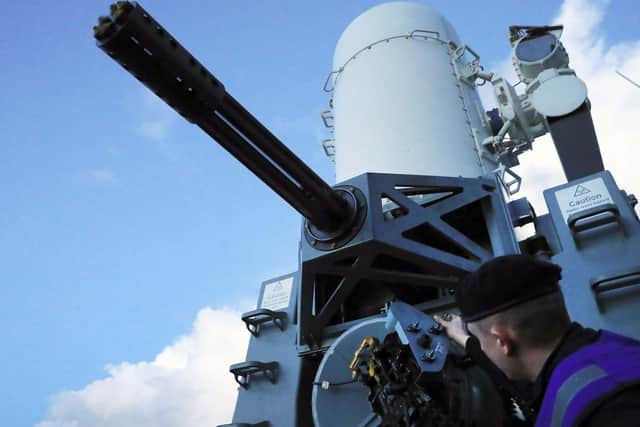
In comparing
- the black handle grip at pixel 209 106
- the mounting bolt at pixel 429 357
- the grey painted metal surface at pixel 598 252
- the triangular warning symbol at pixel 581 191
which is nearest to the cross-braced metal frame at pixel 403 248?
the black handle grip at pixel 209 106

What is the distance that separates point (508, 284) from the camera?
1.30 m

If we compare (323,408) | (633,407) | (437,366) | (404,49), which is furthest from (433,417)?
(404,49)

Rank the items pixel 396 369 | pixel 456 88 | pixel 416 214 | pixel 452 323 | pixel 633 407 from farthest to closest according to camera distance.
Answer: pixel 456 88
pixel 416 214
pixel 396 369
pixel 452 323
pixel 633 407

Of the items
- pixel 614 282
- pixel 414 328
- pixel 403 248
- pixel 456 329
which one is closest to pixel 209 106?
pixel 403 248

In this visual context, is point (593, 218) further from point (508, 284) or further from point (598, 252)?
point (508, 284)

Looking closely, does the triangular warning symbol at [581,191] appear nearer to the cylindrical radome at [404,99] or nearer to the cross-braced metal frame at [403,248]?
the cross-braced metal frame at [403,248]

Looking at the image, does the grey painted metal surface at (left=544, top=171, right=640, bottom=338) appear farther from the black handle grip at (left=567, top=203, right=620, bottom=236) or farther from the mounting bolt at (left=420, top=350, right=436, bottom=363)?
the mounting bolt at (left=420, top=350, right=436, bottom=363)

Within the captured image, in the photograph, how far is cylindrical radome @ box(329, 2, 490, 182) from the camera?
15.7ft

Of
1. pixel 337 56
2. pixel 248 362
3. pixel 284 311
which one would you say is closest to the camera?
pixel 248 362

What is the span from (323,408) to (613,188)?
8.72 ft

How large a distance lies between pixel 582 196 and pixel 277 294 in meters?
2.75

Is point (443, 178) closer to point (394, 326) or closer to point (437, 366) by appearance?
point (394, 326)

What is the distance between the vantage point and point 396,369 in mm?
2879

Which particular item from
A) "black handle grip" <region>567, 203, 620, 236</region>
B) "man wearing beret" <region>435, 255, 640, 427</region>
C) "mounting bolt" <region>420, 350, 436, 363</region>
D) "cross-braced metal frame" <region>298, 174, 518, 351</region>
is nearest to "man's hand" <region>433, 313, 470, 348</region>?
"mounting bolt" <region>420, 350, 436, 363</region>
